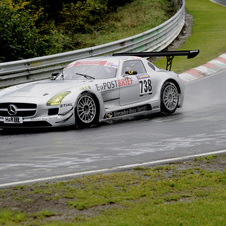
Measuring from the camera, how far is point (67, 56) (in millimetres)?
17125

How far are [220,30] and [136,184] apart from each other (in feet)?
78.0

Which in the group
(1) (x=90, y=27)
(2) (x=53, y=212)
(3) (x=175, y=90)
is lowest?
(2) (x=53, y=212)

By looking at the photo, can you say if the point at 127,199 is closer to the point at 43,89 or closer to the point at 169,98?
the point at 43,89

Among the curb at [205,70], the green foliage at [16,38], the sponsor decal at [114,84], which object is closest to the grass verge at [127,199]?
the sponsor decal at [114,84]

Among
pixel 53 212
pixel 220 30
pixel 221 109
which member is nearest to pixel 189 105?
pixel 221 109

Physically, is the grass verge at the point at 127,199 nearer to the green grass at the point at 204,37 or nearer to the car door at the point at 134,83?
the car door at the point at 134,83

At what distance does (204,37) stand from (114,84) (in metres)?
16.4

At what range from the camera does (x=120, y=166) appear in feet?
24.3

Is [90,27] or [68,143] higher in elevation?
[90,27]

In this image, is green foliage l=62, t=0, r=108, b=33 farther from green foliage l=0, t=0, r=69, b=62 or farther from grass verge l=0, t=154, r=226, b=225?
grass verge l=0, t=154, r=226, b=225

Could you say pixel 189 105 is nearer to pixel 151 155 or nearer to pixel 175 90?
pixel 175 90

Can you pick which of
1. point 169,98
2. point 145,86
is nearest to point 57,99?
point 145,86

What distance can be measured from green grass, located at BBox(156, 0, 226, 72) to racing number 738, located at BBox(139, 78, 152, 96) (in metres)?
7.03

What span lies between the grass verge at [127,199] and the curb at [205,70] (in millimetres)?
11053
